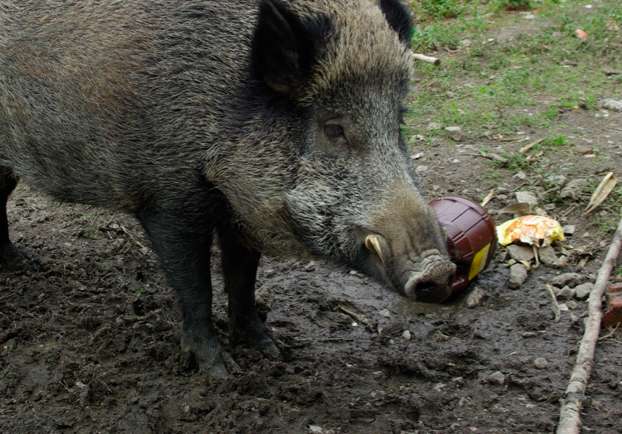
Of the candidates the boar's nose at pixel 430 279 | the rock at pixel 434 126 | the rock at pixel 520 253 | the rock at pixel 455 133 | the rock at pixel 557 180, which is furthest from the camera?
the rock at pixel 434 126

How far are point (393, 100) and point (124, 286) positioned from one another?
243 cm

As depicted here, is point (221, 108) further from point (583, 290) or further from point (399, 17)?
point (583, 290)

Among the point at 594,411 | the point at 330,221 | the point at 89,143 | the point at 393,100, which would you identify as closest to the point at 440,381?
the point at 594,411

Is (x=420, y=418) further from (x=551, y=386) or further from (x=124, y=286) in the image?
(x=124, y=286)

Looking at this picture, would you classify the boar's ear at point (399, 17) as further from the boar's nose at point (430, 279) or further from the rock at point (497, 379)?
the rock at point (497, 379)

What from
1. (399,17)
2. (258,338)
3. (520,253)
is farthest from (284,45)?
(520,253)

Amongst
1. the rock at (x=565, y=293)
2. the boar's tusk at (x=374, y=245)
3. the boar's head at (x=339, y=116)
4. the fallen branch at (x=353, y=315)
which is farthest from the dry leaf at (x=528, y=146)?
the boar's tusk at (x=374, y=245)

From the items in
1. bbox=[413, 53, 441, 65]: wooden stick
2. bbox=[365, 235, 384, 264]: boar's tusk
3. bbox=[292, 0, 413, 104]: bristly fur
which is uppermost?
bbox=[292, 0, 413, 104]: bristly fur

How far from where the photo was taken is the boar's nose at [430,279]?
335cm

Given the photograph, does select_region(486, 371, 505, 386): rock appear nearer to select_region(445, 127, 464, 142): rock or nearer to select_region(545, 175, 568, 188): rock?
select_region(545, 175, 568, 188): rock

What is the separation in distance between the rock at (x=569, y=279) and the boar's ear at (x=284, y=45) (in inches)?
88.7

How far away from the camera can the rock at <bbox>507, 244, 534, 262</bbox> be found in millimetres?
5512

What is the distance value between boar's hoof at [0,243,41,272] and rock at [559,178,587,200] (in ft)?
11.1

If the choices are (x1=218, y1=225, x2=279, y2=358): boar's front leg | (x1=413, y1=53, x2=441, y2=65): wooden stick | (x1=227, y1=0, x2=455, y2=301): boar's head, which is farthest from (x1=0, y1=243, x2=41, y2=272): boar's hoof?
(x1=413, y1=53, x2=441, y2=65): wooden stick
